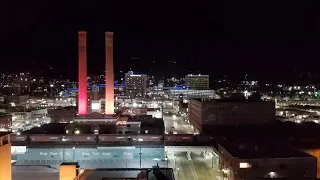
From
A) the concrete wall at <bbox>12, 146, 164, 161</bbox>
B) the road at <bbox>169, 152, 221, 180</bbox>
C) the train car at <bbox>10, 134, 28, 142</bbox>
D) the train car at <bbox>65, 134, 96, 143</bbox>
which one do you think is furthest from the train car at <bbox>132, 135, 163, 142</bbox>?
the train car at <bbox>10, 134, 28, 142</bbox>

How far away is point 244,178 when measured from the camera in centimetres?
1544

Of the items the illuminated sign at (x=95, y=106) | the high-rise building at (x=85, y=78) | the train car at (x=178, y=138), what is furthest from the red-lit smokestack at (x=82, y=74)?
the train car at (x=178, y=138)

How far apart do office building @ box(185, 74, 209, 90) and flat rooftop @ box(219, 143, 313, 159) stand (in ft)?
259

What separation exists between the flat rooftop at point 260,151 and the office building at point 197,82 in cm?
7905

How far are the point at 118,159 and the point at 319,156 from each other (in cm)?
1034

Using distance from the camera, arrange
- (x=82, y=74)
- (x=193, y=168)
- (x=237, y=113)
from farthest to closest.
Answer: (x=237, y=113) → (x=82, y=74) → (x=193, y=168)

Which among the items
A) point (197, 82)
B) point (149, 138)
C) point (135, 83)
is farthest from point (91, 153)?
point (197, 82)

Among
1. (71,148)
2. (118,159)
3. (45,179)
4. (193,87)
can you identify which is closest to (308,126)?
(118,159)

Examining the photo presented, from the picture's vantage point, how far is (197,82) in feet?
324

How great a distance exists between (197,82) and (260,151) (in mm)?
82008

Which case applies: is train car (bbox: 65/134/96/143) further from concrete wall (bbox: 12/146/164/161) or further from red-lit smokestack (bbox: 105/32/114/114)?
red-lit smokestack (bbox: 105/32/114/114)

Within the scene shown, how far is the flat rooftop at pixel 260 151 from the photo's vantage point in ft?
52.6

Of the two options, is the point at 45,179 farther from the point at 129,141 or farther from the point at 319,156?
the point at 319,156

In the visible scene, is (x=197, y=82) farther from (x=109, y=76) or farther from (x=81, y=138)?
(x=81, y=138)
